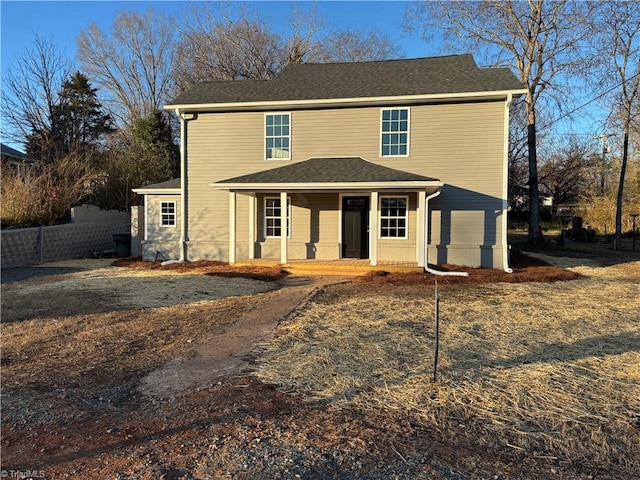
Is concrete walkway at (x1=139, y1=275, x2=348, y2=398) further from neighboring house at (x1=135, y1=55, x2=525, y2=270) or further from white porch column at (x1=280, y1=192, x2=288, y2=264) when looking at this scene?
neighboring house at (x1=135, y1=55, x2=525, y2=270)

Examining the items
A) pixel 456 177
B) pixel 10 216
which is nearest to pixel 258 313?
pixel 456 177

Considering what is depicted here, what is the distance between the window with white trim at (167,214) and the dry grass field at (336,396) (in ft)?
25.3

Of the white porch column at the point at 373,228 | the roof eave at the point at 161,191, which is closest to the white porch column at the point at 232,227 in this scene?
the roof eave at the point at 161,191

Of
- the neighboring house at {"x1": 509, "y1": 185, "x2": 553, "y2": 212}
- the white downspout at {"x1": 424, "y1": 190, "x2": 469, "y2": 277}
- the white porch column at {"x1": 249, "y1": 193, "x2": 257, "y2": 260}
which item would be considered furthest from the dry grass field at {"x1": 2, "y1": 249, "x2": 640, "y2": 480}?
the neighboring house at {"x1": 509, "y1": 185, "x2": 553, "y2": 212}

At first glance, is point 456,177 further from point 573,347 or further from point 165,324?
point 165,324

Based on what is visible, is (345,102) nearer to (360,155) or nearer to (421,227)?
(360,155)

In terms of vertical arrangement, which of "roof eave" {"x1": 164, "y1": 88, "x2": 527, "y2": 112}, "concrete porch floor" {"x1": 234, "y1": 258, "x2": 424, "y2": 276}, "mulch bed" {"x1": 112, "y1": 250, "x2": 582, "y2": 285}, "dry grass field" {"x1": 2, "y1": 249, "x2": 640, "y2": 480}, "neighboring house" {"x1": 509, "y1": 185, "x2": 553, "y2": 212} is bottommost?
"dry grass field" {"x1": 2, "y1": 249, "x2": 640, "y2": 480}

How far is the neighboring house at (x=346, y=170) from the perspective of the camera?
13.0m

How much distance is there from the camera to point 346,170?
13047mm

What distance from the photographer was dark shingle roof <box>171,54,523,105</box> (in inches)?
525

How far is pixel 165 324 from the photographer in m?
6.50

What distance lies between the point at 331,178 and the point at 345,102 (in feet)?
9.11

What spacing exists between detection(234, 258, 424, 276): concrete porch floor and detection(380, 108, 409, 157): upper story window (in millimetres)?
3513

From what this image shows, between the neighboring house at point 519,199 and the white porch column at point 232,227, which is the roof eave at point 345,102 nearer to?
the white porch column at point 232,227
